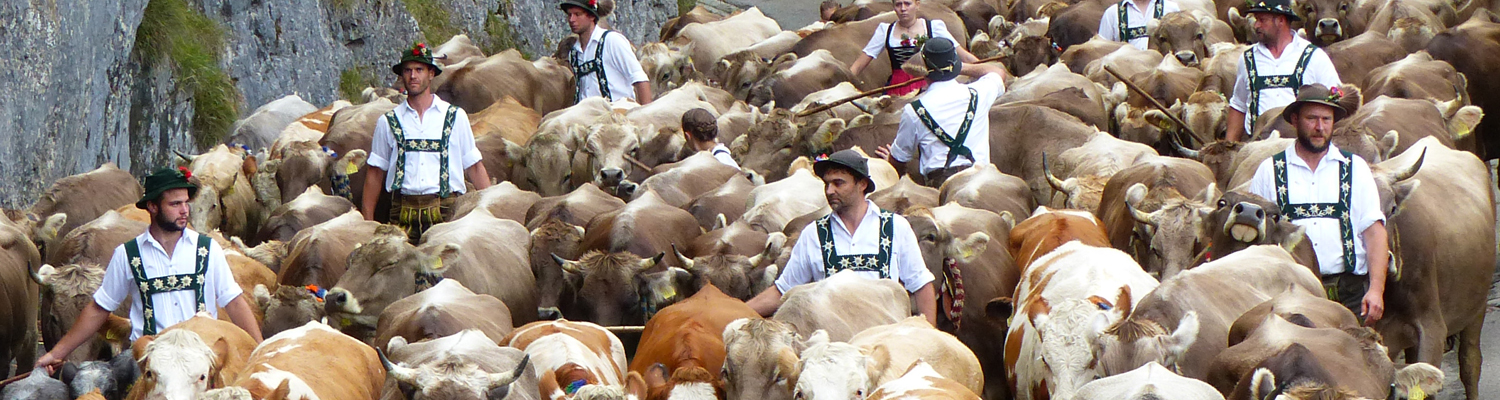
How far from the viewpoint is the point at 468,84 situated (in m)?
15.3

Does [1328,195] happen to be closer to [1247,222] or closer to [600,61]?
[1247,222]

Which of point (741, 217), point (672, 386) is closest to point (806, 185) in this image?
point (741, 217)

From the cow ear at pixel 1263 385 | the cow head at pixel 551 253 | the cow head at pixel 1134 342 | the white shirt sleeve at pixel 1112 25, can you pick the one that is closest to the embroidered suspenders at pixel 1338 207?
the cow head at pixel 1134 342

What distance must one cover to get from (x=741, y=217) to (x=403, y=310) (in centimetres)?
262

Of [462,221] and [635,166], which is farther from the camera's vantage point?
[635,166]

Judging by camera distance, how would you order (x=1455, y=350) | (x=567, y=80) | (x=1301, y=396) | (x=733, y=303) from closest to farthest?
1. (x=1301, y=396)
2. (x=733, y=303)
3. (x=1455, y=350)
4. (x=567, y=80)

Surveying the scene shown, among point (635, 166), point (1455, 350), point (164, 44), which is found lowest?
point (1455, 350)

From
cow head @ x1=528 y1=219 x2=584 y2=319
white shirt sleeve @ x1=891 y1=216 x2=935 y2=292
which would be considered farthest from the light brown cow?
white shirt sleeve @ x1=891 y1=216 x2=935 y2=292

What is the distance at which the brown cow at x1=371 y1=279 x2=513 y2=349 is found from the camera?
26.5 ft

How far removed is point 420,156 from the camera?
10734 mm

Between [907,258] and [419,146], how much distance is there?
386cm

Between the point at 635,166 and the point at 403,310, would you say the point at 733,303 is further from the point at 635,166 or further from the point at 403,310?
the point at 635,166

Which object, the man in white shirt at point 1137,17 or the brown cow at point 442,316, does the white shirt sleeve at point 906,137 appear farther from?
the man in white shirt at point 1137,17

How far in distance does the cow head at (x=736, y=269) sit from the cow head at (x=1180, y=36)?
7.98 metres
